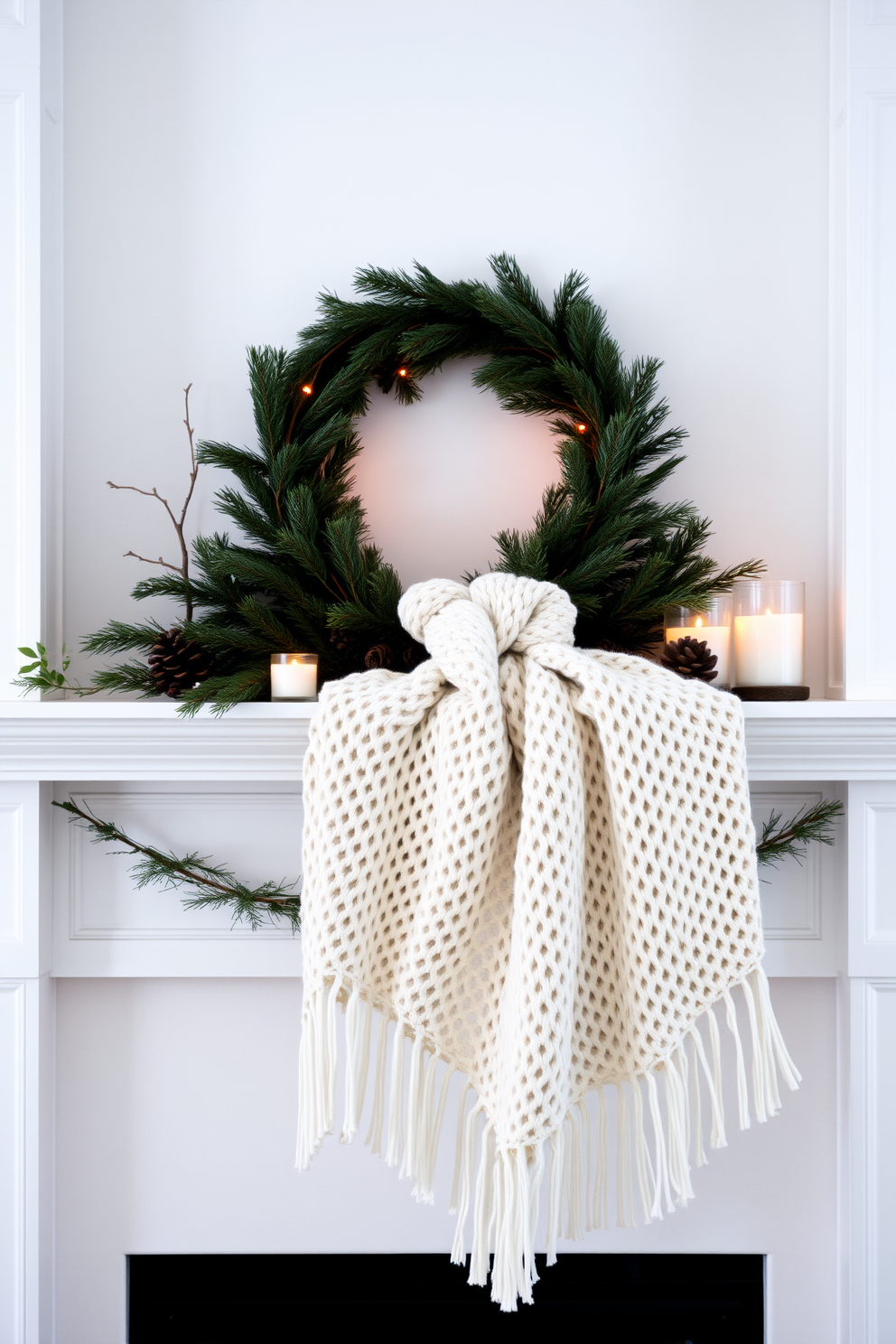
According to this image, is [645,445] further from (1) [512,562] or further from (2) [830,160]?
(2) [830,160]

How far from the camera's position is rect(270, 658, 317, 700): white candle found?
0.90m

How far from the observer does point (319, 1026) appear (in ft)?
2.51

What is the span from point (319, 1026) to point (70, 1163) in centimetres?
53

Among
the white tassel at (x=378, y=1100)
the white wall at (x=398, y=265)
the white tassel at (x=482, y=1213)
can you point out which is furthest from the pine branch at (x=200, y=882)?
the white tassel at (x=482, y=1213)

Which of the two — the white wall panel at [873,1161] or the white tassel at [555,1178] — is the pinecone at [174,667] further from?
the white wall panel at [873,1161]

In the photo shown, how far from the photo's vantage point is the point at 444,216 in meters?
1.04

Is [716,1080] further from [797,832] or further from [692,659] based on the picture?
[692,659]

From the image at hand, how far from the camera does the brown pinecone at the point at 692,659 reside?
887mm

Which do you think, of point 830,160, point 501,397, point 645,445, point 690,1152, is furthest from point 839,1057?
point 830,160

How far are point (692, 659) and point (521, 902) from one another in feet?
1.07

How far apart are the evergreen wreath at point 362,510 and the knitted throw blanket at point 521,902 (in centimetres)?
13

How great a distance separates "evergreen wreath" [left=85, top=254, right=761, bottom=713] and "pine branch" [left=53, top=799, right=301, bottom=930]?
0.63 feet

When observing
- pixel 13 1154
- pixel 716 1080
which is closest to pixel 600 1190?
pixel 716 1080

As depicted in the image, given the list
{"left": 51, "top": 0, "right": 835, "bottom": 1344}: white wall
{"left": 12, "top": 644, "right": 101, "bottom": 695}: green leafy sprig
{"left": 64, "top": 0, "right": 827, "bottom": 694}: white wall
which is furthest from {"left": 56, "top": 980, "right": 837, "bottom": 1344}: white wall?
{"left": 64, "top": 0, "right": 827, "bottom": 694}: white wall
